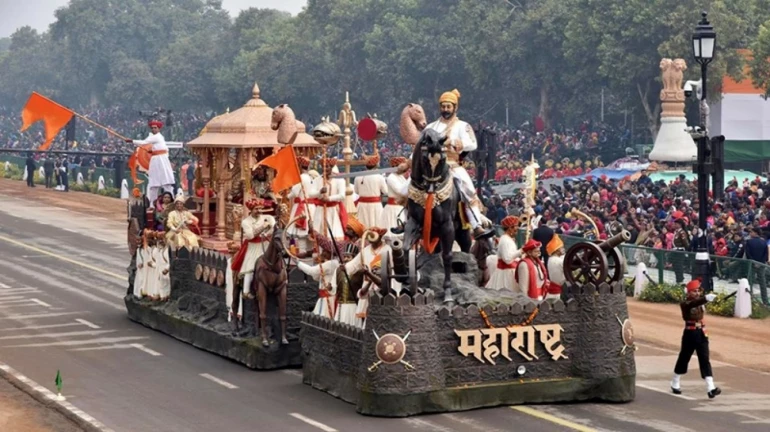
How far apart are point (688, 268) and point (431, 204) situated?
13398mm

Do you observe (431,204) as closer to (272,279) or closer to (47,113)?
(272,279)

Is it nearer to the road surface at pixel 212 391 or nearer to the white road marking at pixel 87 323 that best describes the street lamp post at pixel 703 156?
the road surface at pixel 212 391

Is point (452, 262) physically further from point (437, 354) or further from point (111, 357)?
point (111, 357)

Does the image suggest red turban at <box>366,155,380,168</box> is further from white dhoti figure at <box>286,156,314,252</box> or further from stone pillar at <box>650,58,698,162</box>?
stone pillar at <box>650,58,698,162</box>

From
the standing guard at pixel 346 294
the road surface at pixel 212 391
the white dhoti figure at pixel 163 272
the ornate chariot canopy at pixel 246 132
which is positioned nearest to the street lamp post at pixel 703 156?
the road surface at pixel 212 391

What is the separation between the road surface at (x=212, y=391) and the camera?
22281mm

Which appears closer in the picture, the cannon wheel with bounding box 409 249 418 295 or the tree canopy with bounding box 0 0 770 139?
the cannon wheel with bounding box 409 249 418 295

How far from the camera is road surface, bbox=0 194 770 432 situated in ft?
73.1

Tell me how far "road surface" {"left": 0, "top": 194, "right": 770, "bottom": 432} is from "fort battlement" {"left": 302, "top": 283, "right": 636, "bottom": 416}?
251 millimetres

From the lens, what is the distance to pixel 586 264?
2386cm

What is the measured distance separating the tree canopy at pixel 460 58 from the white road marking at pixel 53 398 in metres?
44.2

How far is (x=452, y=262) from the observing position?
2453cm

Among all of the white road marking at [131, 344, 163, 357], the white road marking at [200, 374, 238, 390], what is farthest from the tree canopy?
the white road marking at [200, 374, 238, 390]

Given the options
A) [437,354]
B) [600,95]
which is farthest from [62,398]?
[600,95]
